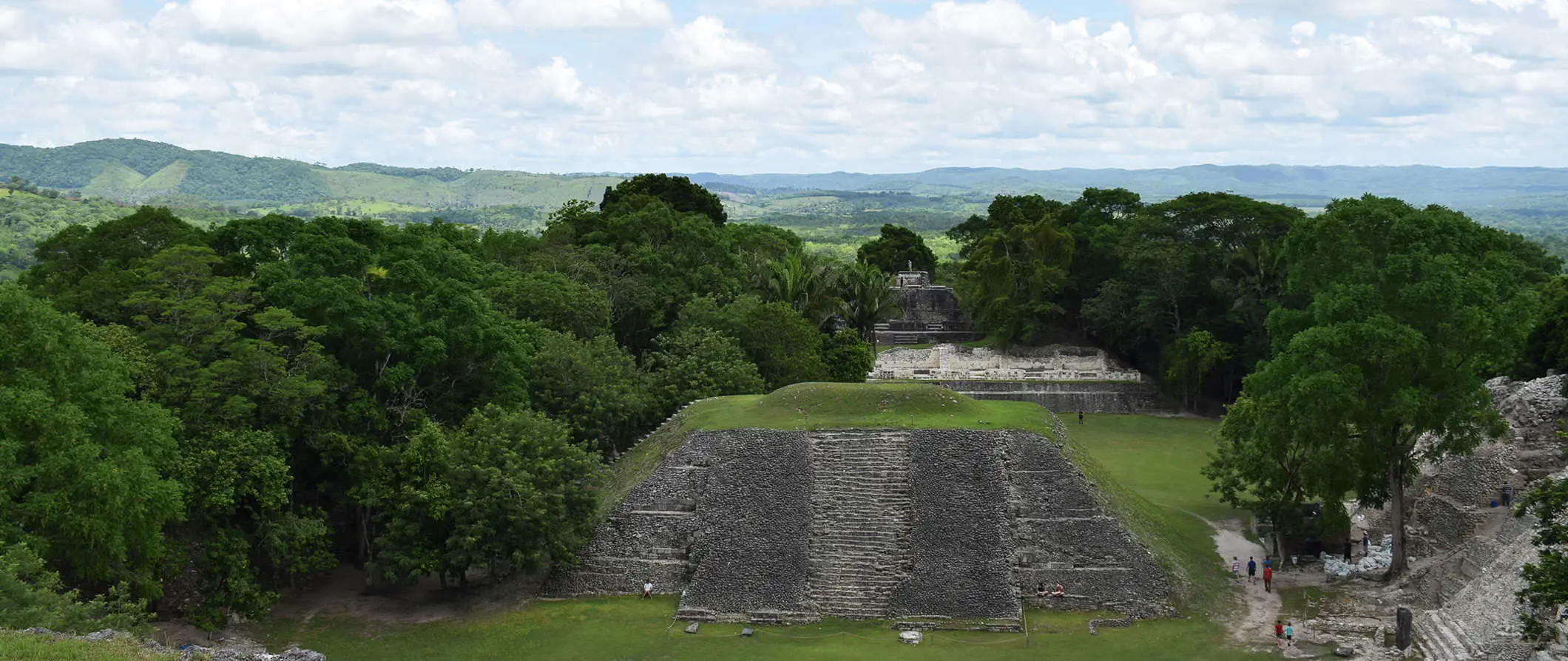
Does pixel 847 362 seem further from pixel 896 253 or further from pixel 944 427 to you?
pixel 896 253

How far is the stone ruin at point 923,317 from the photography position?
66.3 m

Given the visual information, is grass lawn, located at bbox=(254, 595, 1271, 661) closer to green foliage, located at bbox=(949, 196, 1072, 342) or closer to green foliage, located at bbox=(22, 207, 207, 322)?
green foliage, located at bbox=(22, 207, 207, 322)

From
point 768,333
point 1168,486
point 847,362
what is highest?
point 768,333

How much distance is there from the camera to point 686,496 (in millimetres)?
30281

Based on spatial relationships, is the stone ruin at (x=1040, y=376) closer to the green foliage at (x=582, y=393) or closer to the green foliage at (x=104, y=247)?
the green foliage at (x=582, y=393)

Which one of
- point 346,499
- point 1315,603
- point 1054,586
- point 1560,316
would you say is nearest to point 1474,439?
point 1315,603

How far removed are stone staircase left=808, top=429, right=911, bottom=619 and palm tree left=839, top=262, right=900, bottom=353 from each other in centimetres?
2010

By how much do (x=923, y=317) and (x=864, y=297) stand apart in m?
14.7

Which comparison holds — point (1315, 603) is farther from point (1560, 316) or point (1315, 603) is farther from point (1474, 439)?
point (1560, 316)

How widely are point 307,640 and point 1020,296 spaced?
39.7 metres

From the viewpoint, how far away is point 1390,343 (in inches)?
1077

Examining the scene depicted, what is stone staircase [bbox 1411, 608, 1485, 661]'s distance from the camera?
23.3m

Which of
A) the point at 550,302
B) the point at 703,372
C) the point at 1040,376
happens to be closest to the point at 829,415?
the point at 703,372

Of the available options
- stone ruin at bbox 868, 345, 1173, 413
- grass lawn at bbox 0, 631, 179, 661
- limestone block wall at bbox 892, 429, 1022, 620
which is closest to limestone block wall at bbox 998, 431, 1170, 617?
limestone block wall at bbox 892, 429, 1022, 620
